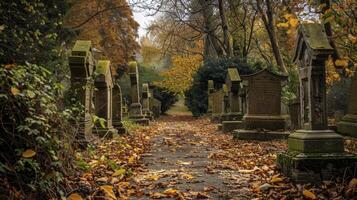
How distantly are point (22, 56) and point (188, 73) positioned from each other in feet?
92.7

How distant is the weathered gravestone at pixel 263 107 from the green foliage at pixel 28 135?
26.0 ft

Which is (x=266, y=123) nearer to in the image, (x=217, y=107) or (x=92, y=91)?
(x=92, y=91)

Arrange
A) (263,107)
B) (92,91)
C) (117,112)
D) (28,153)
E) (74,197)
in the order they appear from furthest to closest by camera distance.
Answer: (117,112) < (263,107) < (92,91) < (74,197) < (28,153)

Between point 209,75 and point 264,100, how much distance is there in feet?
59.2

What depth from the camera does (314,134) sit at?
6.09m

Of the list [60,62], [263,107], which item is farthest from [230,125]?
[60,62]

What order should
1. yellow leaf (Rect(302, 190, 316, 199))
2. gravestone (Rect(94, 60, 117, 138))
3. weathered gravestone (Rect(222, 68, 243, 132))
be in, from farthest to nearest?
weathered gravestone (Rect(222, 68, 243, 132)), gravestone (Rect(94, 60, 117, 138)), yellow leaf (Rect(302, 190, 316, 199))

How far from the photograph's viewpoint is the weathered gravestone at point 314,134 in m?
5.71

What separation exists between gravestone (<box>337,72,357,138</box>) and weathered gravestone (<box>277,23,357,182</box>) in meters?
1.93

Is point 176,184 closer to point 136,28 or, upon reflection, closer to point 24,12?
point 24,12

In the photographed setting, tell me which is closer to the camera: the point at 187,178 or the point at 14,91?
the point at 14,91

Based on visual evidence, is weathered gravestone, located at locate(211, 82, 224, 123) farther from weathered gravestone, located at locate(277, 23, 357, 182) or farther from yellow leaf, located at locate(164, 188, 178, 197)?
yellow leaf, located at locate(164, 188, 178, 197)

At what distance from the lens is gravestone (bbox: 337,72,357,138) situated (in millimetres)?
8086

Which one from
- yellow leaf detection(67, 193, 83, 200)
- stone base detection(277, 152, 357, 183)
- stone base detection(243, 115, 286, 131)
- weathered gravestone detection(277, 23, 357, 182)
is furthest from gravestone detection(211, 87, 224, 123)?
yellow leaf detection(67, 193, 83, 200)
